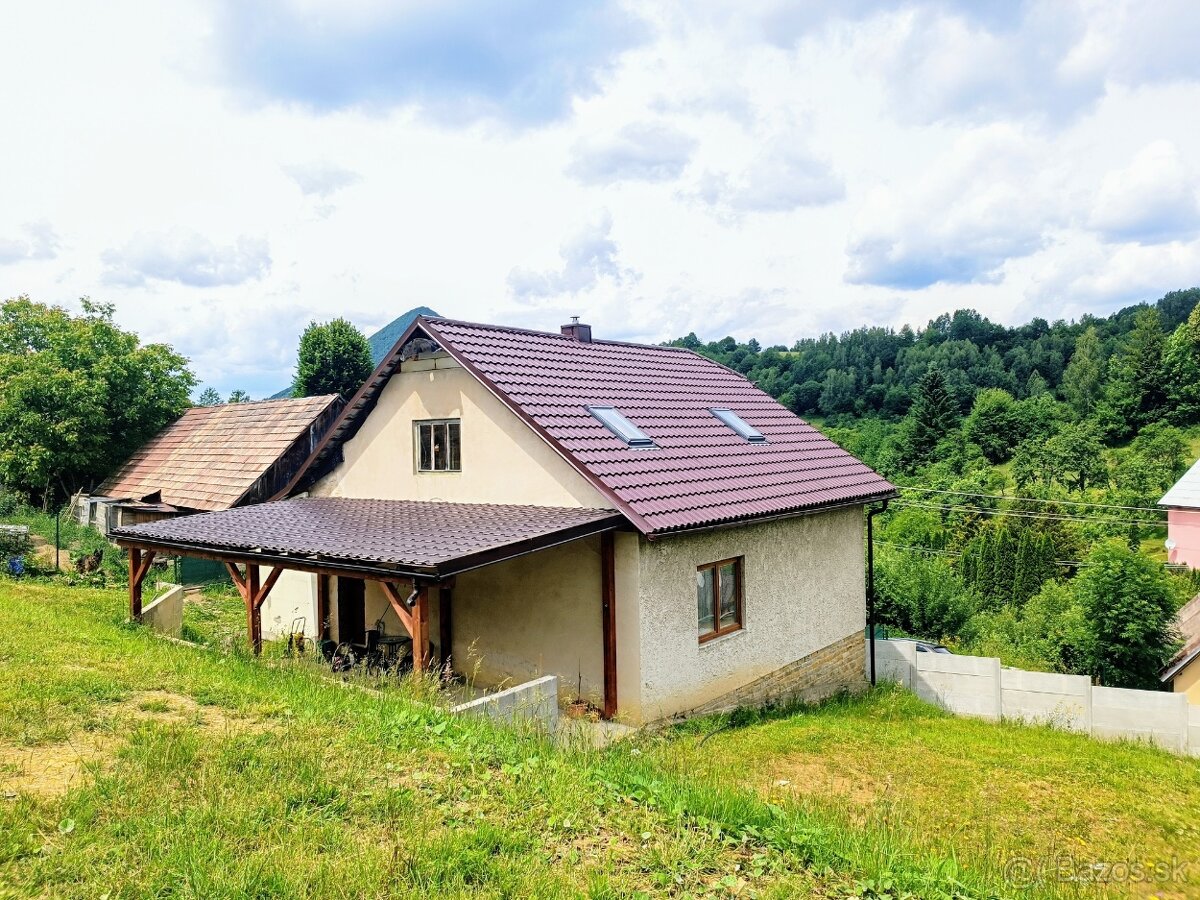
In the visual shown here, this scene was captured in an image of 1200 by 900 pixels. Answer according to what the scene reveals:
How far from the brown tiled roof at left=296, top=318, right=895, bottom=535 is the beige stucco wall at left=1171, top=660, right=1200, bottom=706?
31.3 ft

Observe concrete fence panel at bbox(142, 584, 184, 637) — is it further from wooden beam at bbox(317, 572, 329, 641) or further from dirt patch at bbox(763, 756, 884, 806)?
dirt patch at bbox(763, 756, 884, 806)

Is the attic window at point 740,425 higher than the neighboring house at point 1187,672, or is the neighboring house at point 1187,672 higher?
the attic window at point 740,425

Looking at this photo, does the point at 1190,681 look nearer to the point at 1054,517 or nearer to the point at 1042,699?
the point at 1042,699

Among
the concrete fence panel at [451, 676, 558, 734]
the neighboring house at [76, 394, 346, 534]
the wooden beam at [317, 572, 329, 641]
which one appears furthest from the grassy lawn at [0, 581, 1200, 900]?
the neighboring house at [76, 394, 346, 534]

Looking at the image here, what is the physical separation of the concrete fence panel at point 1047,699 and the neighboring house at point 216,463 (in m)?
16.6

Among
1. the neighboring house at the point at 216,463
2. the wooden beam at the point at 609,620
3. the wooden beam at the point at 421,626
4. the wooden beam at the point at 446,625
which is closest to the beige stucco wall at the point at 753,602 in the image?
the wooden beam at the point at 609,620

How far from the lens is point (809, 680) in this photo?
1322 cm

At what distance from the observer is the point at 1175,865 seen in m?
7.71

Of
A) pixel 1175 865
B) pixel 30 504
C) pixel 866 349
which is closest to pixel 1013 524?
pixel 1175 865

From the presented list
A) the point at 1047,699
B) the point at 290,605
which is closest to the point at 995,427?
the point at 1047,699

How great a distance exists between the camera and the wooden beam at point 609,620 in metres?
9.84

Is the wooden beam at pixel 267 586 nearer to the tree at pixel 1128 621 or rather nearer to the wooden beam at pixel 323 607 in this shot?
the wooden beam at pixel 323 607

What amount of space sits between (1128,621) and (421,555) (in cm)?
1773

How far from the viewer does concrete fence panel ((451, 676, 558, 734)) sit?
743cm
